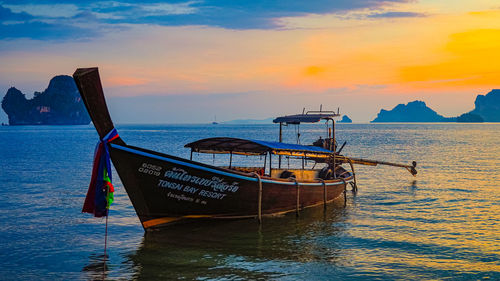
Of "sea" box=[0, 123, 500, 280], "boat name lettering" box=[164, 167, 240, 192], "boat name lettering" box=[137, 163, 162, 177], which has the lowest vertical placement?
"sea" box=[0, 123, 500, 280]

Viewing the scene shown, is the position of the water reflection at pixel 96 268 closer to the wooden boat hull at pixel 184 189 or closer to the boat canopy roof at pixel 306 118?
the wooden boat hull at pixel 184 189

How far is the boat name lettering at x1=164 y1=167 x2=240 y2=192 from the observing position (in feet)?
49.6

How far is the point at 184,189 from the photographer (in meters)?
15.6

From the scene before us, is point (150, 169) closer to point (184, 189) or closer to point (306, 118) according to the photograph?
point (184, 189)

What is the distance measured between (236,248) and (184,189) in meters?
2.66

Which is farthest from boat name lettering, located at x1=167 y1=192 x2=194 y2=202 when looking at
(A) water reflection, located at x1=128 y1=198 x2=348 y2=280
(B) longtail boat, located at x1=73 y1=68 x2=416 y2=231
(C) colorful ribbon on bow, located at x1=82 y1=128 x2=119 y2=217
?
(C) colorful ribbon on bow, located at x1=82 y1=128 x2=119 y2=217

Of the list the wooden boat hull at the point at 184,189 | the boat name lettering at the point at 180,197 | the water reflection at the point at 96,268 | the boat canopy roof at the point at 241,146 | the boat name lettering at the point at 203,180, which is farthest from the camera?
the boat canopy roof at the point at 241,146

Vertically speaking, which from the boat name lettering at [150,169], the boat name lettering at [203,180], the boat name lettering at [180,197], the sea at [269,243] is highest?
the boat name lettering at [150,169]

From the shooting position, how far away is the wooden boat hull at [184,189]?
1463 cm

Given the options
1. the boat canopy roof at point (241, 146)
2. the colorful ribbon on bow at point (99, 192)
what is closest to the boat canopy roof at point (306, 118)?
the boat canopy roof at point (241, 146)

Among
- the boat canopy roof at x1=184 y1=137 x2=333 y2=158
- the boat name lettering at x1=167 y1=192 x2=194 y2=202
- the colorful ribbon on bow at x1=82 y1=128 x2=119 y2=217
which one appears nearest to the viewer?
the colorful ribbon on bow at x1=82 y1=128 x2=119 y2=217

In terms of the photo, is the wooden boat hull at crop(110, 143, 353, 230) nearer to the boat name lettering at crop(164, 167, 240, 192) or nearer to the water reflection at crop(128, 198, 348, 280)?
the boat name lettering at crop(164, 167, 240, 192)

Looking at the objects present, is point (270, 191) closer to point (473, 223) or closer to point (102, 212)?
point (102, 212)

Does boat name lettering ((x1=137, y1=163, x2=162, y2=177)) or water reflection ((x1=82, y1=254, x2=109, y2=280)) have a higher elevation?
boat name lettering ((x1=137, y1=163, x2=162, y2=177))
